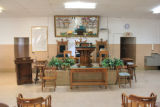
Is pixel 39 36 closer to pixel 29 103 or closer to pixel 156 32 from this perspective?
pixel 29 103

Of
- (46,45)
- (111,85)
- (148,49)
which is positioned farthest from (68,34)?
(148,49)

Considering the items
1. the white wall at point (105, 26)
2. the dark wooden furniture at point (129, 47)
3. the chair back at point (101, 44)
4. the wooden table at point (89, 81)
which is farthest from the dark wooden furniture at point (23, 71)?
the dark wooden furniture at point (129, 47)

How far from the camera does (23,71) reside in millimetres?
5344

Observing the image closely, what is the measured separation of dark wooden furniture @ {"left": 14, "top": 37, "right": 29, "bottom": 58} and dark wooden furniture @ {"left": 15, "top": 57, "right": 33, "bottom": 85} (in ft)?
9.28

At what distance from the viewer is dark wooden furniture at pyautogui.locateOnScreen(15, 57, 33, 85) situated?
5223mm

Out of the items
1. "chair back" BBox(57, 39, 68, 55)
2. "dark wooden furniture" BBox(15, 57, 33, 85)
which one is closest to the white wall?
"chair back" BBox(57, 39, 68, 55)

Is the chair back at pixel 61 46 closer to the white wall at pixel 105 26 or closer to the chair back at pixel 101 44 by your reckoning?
the white wall at pixel 105 26

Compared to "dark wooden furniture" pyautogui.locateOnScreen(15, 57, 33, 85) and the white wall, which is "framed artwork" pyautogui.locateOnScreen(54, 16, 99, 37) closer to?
the white wall

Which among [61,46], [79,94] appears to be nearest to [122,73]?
[79,94]

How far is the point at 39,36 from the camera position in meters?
7.75

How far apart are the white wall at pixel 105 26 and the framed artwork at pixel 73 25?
306 millimetres

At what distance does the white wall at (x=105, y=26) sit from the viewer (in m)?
7.68

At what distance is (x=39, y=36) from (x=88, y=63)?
416cm

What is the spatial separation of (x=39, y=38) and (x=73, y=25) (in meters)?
2.16
